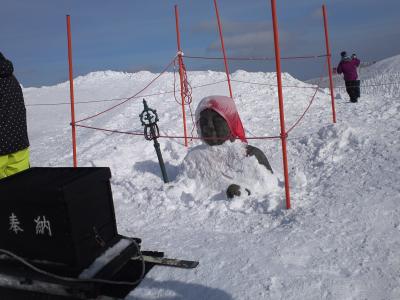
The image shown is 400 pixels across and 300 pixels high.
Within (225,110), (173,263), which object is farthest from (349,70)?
(173,263)

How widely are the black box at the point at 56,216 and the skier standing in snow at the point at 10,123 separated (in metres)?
0.82

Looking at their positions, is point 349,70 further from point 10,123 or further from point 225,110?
point 10,123

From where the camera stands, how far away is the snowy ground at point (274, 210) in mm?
2682

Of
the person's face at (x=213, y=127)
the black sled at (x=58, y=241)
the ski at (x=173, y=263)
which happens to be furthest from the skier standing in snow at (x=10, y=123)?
the person's face at (x=213, y=127)

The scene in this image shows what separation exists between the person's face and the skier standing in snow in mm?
2150

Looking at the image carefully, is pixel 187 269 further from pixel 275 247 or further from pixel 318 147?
pixel 318 147

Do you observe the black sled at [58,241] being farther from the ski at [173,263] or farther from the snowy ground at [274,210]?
the snowy ground at [274,210]

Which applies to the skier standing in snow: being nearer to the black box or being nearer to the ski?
the black box

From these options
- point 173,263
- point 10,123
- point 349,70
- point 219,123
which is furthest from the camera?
point 349,70

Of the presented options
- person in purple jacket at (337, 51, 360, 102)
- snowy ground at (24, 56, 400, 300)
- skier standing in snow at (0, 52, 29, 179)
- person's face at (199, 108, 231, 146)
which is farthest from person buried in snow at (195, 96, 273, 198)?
person in purple jacket at (337, 51, 360, 102)

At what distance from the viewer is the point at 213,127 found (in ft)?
15.5

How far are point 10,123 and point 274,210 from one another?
8.99 feet

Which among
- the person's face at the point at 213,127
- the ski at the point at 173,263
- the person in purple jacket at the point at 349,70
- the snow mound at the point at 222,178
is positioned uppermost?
the person in purple jacket at the point at 349,70

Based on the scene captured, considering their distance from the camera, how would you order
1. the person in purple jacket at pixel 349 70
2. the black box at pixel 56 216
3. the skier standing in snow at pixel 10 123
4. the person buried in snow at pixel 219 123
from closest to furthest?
the black box at pixel 56 216
the skier standing in snow at pixel 10 123
the person buried in snow at pixel 219 123
the person in purple jacket at pixel 349 70
